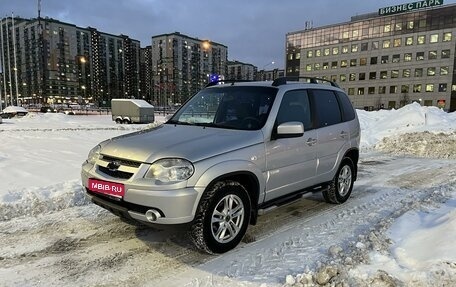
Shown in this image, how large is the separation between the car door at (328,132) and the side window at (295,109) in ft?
0.72

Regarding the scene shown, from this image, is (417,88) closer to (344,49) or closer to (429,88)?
(429,88)

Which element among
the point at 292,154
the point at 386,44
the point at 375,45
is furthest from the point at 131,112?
the point at 386,44

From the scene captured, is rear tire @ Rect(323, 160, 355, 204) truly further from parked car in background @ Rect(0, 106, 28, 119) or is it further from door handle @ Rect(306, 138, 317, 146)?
parked car in background @ Rect(0, 106, 28, 119)

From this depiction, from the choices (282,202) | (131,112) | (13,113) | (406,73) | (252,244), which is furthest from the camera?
(406,73)

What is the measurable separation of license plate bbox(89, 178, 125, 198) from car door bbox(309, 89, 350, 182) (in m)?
Answer: 2.88

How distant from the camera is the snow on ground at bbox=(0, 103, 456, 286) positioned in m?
3.41

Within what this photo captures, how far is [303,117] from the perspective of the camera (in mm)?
5027

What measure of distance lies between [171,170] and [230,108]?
5.26 feet

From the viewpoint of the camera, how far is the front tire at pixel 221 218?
12.1ft

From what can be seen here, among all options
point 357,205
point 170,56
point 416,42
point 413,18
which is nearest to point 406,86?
point 416,42

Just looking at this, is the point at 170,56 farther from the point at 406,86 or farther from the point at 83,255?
the point at 83,255

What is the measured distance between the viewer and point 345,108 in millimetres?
6121

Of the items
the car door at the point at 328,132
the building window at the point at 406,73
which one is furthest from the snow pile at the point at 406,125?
the building window at the point at 406,73

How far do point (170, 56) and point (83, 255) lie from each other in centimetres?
8533
